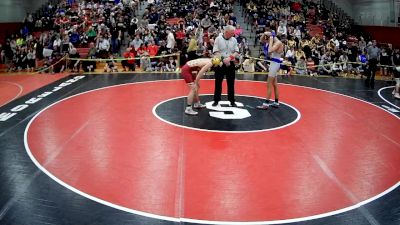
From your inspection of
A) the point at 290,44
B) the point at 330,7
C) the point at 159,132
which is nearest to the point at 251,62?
the point at 290,44

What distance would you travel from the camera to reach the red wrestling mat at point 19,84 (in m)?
9.99

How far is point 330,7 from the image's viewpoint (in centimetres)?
2323

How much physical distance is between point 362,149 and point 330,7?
19.2 meters

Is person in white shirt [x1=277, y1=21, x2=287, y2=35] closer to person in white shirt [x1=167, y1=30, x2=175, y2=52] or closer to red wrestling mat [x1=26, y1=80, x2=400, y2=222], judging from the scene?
person in white shirt [x1=167, y1=30, x2=175, y2=52]

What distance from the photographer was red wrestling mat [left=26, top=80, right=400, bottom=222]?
4.24 metres

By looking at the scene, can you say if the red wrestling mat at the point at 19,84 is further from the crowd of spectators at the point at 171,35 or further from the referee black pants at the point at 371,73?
the referee black pants at the point at 371,73

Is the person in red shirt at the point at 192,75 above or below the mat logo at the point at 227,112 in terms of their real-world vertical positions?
above

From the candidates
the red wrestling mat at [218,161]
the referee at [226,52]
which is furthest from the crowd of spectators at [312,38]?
the red wrestling mat at [218,161]

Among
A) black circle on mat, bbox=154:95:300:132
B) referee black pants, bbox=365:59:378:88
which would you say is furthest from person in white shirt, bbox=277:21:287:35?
black circle on mat, bbox=154:95:300:132

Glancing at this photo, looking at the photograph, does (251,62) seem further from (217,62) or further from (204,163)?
(204,163)

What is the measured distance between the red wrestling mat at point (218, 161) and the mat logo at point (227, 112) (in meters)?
0.75

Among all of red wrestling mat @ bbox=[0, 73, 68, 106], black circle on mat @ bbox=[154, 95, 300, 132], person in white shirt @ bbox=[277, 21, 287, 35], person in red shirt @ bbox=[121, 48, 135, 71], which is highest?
person in white shirt @ bbox=[277, 21, 287, 35]

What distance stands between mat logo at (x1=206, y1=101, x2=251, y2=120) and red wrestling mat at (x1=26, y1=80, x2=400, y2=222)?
75 cm

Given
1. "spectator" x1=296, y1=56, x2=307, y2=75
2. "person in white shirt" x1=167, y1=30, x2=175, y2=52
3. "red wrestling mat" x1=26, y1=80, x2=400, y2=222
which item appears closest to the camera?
"red wrestling mat" x1=26, y1=80, x2=400, y2=222
